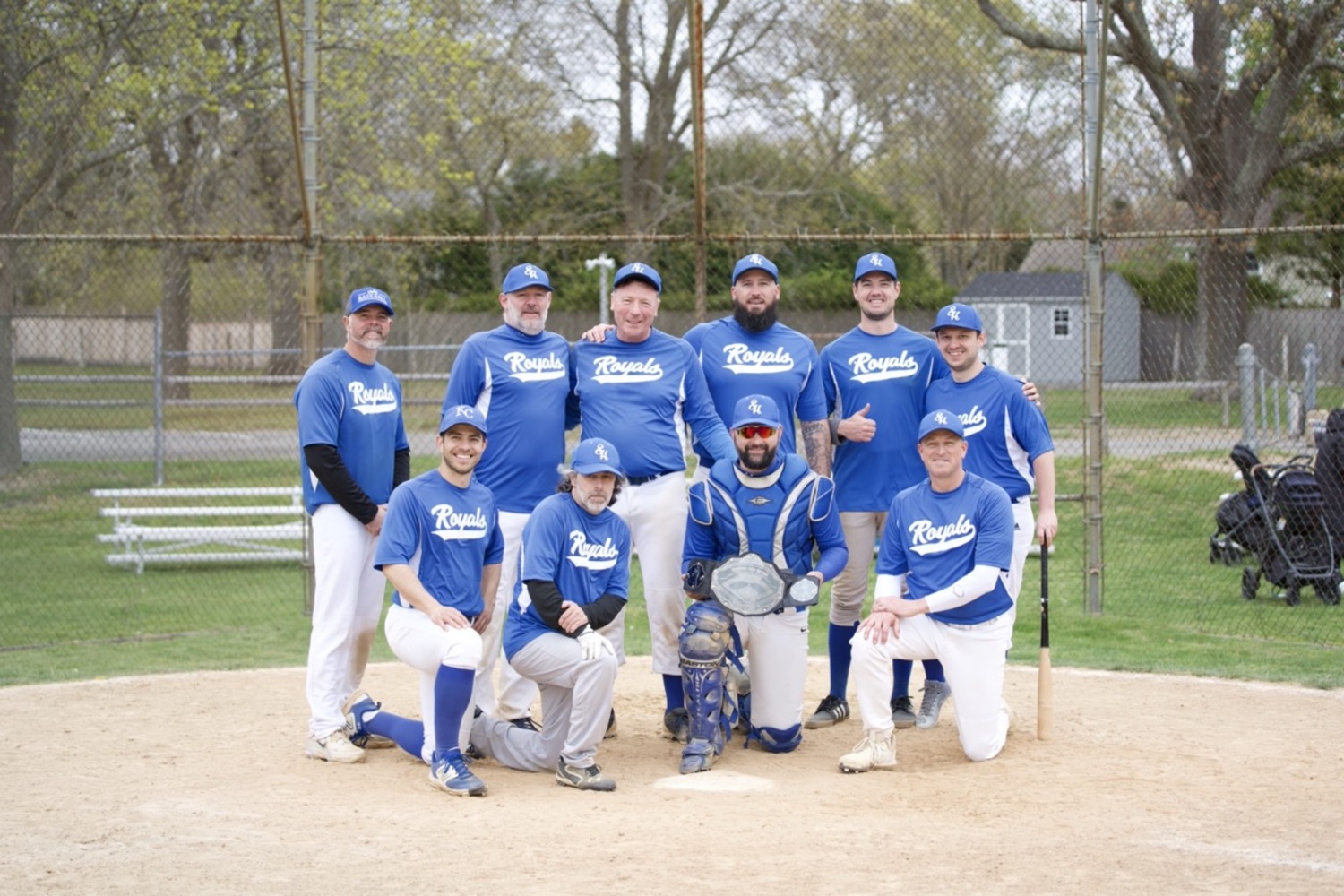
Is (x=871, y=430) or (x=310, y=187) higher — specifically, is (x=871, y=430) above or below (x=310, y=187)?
below

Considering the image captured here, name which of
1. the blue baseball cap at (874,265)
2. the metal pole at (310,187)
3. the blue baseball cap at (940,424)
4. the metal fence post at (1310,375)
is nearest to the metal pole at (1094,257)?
the blue baseball cap at (874,265)

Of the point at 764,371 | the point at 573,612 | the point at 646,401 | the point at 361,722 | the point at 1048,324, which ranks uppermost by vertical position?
the point at 1048,324

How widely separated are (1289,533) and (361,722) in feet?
21.4

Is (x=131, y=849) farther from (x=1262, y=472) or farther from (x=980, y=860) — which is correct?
(x=1262, y=472)

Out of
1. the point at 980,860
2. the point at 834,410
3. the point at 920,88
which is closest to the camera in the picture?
the point at 980,860

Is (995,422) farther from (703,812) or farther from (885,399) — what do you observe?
(703,812)

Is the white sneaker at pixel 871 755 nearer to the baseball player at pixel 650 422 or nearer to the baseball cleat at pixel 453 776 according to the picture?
the baseball player at pixel 650 422

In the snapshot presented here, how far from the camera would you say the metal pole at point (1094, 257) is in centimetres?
827

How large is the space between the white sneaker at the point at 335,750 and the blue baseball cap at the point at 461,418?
131 centimetres

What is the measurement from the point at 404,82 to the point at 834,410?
4429mm

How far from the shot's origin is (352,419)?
5.89 meters

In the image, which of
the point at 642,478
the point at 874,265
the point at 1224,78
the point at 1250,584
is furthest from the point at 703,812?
the point at 1224,78

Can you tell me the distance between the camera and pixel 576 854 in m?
4.45

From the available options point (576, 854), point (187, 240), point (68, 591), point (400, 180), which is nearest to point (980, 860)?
point (576, 854)
